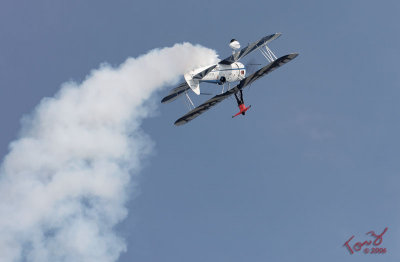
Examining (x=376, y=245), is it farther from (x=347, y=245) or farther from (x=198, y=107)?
(x=198, y=107)

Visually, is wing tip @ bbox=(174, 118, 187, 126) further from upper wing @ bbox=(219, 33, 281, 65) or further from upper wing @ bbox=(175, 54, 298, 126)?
upper wing @ bbox=(219, 33, 281, 65)

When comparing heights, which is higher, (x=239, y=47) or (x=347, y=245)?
(x=239, y=47)

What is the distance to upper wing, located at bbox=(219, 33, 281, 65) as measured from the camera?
293ft

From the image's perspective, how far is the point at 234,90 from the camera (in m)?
85.4

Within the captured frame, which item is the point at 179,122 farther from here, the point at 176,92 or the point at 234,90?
the point at 234,90

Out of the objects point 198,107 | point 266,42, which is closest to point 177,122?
point 198,107

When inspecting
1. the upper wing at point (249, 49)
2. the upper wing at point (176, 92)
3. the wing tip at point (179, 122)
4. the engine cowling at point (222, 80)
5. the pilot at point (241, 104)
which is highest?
the upper wing at point (176, 92)

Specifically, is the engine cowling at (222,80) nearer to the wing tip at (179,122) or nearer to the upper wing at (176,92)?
the upper wing at (176,92)

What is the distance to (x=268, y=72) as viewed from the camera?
84.1 m

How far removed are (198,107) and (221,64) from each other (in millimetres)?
7459

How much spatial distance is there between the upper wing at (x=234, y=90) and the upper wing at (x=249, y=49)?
19.6 feet

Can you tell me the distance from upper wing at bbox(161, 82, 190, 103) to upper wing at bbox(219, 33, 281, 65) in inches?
274

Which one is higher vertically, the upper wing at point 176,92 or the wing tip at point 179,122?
the upper wing at point 176,92

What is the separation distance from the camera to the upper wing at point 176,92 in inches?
3627
